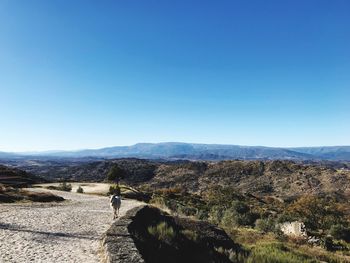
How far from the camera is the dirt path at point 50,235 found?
1107cm

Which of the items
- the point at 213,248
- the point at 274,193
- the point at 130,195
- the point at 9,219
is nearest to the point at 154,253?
the point at 213,248

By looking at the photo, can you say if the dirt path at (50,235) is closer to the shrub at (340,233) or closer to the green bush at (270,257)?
the green bush at (270,257)

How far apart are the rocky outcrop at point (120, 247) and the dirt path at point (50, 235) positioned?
1.44 ft

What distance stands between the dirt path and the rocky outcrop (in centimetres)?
44

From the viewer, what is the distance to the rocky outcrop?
9.95 m

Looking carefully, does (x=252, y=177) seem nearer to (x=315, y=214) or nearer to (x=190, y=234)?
(x=315, y=214)

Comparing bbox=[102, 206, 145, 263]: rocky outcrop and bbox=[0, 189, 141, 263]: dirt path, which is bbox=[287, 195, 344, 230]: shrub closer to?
bbox=[0, 189, 141, 263]: dirt path

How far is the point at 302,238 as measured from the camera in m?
24.8

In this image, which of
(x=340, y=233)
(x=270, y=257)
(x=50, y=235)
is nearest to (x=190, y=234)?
(x=270, y=257)

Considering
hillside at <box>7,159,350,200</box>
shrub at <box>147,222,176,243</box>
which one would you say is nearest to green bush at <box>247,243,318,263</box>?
shrub at <box>147,222,176,243</box>

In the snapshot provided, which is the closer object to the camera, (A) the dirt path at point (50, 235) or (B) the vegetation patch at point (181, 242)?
(A) the dirt path at point (50, 235)

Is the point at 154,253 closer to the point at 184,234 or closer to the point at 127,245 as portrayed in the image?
the point at 127,245

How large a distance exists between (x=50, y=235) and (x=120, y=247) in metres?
4.25

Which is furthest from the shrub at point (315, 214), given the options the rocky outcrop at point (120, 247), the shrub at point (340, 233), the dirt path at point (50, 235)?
the rocky outcrop at point (120, 247)
